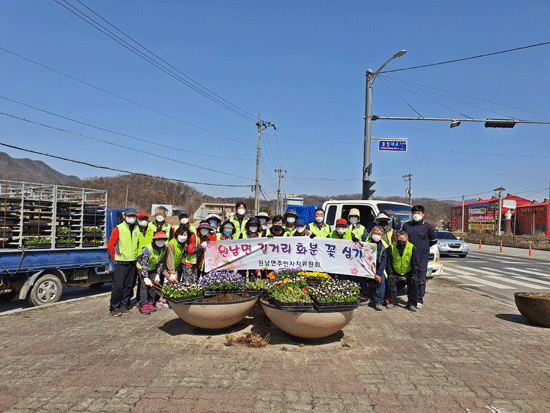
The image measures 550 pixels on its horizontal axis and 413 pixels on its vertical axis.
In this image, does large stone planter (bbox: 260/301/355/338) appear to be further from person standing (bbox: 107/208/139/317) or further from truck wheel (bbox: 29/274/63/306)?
truck wheel (bbox: 29/274/63/306)

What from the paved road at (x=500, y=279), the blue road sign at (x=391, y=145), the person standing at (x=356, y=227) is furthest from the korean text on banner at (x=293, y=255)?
the blue road sign at (x=391, y=145)

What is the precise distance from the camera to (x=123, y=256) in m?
7.29

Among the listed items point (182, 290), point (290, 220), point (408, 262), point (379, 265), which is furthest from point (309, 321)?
point (408, 262)

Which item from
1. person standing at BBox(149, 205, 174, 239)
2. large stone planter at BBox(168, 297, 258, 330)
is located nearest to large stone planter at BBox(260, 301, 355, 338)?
large stone planter at BBox(168, 297, 258, 330)

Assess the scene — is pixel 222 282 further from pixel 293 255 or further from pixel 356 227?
pixel 356 227

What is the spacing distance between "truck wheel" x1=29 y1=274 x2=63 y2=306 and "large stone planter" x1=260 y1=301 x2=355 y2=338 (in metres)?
5.69

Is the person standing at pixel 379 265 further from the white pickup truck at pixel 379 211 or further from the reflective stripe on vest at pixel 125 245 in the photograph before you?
the reflective stripe on vest at pixel 125 245

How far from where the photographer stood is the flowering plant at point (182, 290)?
225 inches

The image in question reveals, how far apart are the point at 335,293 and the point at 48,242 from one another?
6.90 metres

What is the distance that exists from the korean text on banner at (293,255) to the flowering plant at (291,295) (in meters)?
1.59

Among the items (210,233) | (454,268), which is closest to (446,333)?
(210,233)

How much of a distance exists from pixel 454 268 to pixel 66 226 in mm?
15433

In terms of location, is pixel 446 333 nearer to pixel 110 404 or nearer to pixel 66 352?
pixel 110 404

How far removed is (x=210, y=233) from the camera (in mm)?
7820
